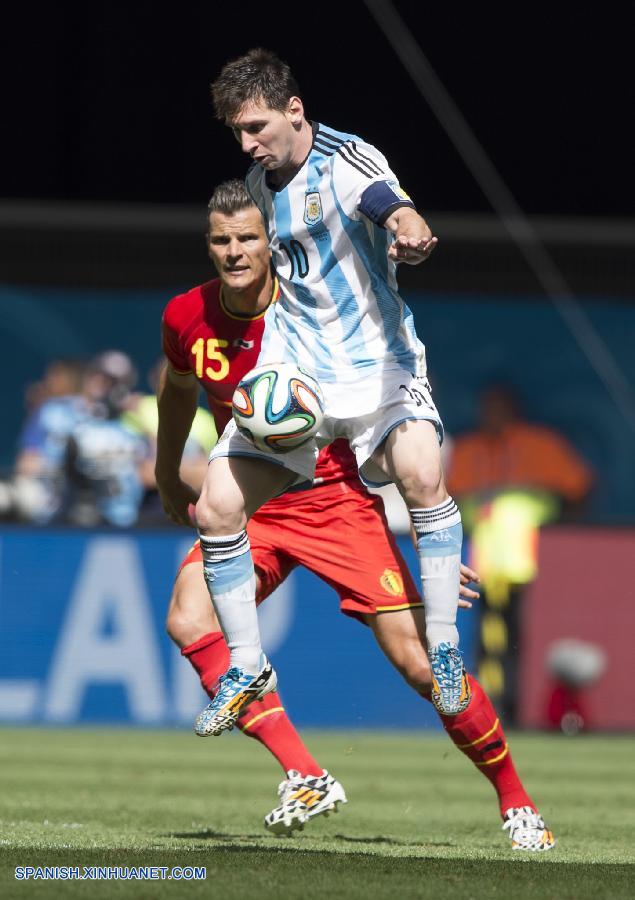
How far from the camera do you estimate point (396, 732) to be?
1187 centimetres

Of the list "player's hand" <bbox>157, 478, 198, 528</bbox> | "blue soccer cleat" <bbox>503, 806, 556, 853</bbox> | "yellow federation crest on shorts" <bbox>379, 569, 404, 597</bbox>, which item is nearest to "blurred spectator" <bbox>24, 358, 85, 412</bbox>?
"player's hand" <bbox>157, 478, 198, 528</bbox>

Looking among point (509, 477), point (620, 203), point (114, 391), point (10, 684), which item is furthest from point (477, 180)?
point (10, 684)

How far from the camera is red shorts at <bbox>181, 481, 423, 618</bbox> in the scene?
6.46m

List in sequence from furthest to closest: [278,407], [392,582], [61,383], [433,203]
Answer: [433,203] < [61,383] < [392,582] < [278,407]

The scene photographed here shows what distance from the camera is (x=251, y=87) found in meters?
5.64

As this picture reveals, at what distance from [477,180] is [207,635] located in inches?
449

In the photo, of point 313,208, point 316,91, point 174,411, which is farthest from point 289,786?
point 316,91

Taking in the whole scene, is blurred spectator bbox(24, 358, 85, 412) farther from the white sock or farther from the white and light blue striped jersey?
the white sock

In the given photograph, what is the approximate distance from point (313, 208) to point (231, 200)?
0.65m

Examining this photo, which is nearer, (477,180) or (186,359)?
(186,359)

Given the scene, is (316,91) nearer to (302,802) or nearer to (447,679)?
(302,802)

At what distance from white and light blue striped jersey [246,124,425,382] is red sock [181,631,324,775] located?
1.22 meters

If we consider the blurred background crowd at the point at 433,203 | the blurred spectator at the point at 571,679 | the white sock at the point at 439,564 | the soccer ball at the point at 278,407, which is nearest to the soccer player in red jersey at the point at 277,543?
the white sock at the point at 439,564

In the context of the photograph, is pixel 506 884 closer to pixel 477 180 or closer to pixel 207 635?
pixel 207 635
